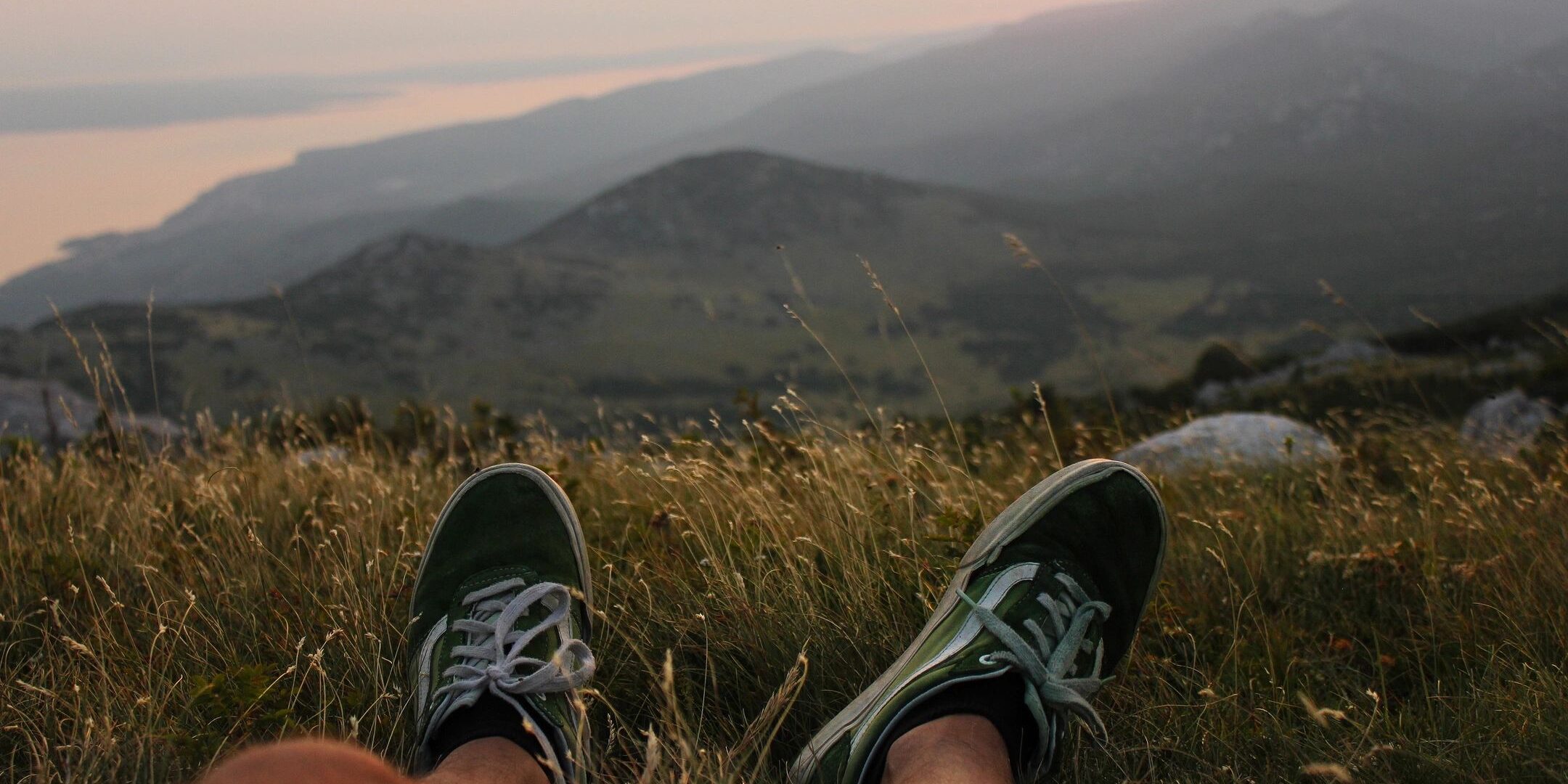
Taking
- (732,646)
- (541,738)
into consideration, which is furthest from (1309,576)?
(541,738)

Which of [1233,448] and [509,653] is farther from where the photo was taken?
[1233,448]

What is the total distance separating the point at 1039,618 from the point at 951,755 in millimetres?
528

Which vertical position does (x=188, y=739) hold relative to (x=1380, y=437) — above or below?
above

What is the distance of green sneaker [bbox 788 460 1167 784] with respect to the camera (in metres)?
1.81

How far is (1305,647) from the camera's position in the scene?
7.36ft

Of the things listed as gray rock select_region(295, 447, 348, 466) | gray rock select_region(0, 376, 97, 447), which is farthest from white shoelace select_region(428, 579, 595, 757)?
gray rock select_region(0, 376, 97, 447)

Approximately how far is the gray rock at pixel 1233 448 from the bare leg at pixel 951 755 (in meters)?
2.27

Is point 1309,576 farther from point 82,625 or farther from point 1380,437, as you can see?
point 82,625

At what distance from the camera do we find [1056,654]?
6.62 ft

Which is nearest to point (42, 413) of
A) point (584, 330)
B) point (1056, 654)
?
point (1056, 654)

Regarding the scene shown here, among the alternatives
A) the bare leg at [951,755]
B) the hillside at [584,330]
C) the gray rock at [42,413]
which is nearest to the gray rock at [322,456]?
the gray rock at [42,413]

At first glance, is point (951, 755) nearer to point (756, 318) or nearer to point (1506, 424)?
point (1506, 424)

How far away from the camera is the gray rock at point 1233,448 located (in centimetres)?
411

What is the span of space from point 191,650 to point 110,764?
0.45 metres
